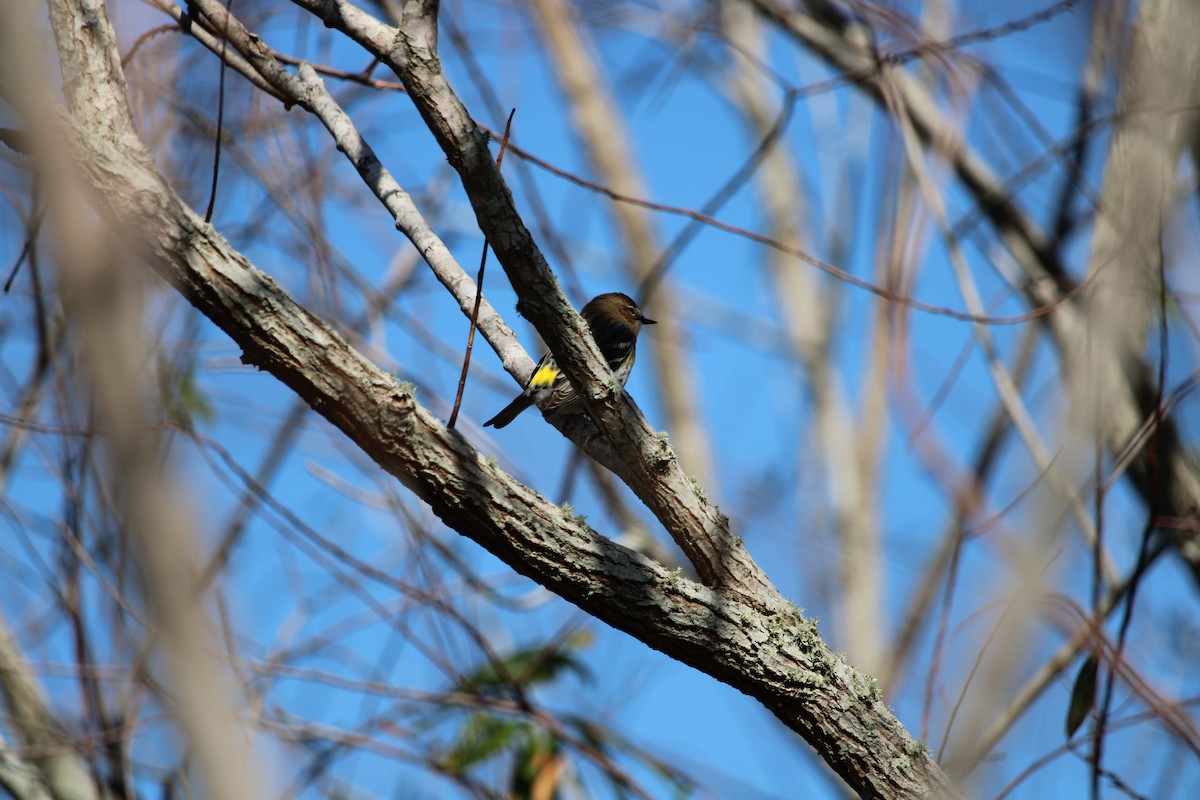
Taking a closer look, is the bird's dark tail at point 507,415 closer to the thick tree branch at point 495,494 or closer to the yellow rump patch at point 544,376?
the yellow rump patch at point 544,376

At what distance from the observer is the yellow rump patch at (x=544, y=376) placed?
4.38 meters

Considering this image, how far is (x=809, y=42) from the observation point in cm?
845

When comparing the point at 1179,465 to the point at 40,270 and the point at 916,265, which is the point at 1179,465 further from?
the point at 40,270

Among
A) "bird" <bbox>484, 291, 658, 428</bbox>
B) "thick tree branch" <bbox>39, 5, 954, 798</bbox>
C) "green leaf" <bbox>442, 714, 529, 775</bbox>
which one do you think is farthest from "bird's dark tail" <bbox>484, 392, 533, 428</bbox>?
"thick tree branch" <bbox>39, 5, 954, 798</bbox>

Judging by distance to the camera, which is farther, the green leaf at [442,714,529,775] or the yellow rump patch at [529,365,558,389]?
the green leaf at [442,714,529,775]

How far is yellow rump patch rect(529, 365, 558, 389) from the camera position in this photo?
14.4 ft

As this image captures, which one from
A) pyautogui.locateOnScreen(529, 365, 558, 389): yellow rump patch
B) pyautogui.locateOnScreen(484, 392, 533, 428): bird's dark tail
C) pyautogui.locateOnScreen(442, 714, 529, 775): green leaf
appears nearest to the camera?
pyautogui.locateOnScreen(529, 365, 558, 389): yellow rump patch

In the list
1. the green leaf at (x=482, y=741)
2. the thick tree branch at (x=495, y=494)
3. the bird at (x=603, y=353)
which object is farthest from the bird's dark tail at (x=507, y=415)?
the thick tree branch at (x=495, y=494)

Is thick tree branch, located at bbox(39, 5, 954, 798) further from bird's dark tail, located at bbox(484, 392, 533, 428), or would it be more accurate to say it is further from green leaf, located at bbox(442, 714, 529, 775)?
green leaf, located at bbox(442, 714, 529, 775)

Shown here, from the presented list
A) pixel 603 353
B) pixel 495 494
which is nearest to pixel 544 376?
pixel 603 353

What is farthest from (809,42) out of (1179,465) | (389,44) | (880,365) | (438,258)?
(389,44)

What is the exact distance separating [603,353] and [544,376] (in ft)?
1.10

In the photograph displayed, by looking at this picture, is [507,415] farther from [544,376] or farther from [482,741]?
[482,741]

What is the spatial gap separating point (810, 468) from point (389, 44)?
9.64 metres
